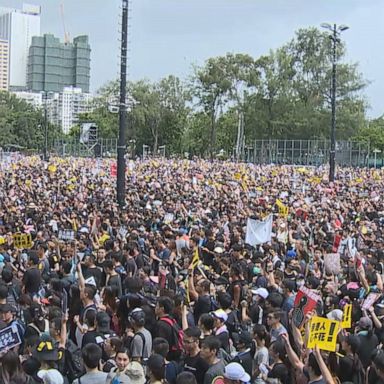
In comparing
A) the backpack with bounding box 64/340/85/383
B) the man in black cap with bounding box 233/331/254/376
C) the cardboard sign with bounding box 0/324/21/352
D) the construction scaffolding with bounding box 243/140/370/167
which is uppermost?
the construction scaffolding with bounding box 243/140/370/167

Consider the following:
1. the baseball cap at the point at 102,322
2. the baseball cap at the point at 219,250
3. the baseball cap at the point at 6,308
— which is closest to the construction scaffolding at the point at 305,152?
the baseball cap at the point at 219,250

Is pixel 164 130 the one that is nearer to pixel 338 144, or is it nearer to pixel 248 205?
pixel 338 144

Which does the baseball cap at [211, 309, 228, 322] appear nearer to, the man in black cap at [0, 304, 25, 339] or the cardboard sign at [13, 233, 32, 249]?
the man in black cap at [0, 304, 25, 339]

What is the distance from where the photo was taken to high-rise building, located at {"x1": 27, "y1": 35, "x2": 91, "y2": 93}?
181 meters

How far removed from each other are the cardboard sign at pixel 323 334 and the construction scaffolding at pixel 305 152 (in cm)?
5105

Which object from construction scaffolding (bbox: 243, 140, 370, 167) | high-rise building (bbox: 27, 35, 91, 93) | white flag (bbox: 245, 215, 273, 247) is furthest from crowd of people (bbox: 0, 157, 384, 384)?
high-rise building (bbox: 27, 35, 91, 93)

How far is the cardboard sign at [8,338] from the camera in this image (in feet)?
20.8

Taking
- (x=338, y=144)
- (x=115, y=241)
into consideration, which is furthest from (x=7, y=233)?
(x=338, y=144)

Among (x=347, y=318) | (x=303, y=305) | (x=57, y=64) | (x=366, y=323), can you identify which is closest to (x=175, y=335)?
(x=303, y=305)

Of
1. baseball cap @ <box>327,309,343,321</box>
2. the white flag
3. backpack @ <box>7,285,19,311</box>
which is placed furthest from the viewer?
the white flag

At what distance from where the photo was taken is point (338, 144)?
61.8 m

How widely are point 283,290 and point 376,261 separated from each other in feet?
9.46

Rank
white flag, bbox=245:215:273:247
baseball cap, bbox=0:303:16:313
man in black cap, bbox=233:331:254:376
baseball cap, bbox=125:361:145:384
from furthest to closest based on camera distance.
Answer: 1. white flag, bbox=245:215:273:247
2. baseball cap, bbox=0:303:16:313
3. man in black cap, bbox=233:331:254:376
4. baseball cap, bbox=125:361:145:384

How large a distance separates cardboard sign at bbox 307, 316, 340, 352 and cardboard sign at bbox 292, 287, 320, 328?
2.86 feet
